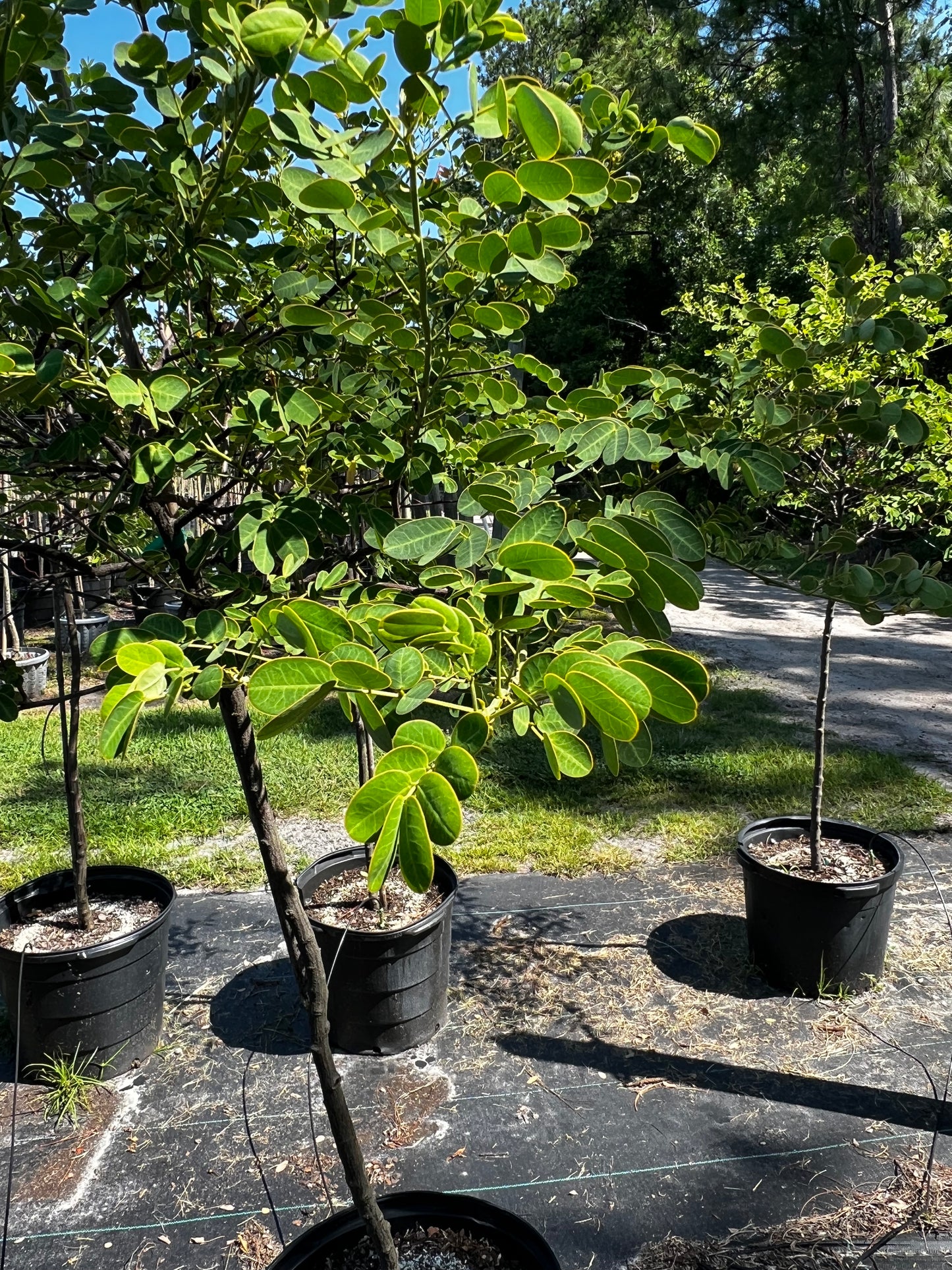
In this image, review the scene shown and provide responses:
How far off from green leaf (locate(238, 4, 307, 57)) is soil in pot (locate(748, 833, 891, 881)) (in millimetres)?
2825

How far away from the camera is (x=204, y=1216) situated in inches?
82.2

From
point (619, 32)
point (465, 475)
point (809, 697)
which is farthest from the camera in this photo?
point (619, 32)

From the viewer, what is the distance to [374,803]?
2.16 feet

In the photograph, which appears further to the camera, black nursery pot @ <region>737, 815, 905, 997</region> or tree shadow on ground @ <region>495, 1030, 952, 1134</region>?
black nursery pot @ <region>737, 815, 905, 997</region>

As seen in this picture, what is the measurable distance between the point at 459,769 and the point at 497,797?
4.12 meters

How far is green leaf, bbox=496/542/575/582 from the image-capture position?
0.80 meters

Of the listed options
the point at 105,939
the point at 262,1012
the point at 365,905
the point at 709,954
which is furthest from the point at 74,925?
the point at 709,954

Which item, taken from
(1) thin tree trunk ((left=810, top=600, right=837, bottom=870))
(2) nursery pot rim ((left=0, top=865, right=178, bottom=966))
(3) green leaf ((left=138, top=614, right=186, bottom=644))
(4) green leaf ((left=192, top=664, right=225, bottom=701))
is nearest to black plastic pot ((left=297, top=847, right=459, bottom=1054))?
(2) nursery pot rim ((left=0, top=865, right=178, bottom=966))

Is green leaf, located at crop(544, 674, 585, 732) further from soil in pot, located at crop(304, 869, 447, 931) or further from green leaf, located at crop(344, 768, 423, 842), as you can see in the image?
soil in pot, located at crop(304, 869, 447, 931)

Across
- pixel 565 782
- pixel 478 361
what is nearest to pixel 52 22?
pixel 478 361

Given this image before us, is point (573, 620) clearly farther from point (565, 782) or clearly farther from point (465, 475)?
point (565, 782)

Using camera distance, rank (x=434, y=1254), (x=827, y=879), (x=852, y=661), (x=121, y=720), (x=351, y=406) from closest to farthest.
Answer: (x=121, y=720) < (x=351, y=406) < (x=434, y=1254) < (x=827, y=879) < (x=852, y=661)

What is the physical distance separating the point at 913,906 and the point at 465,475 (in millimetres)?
2786

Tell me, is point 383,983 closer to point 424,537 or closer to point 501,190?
point 424,537
